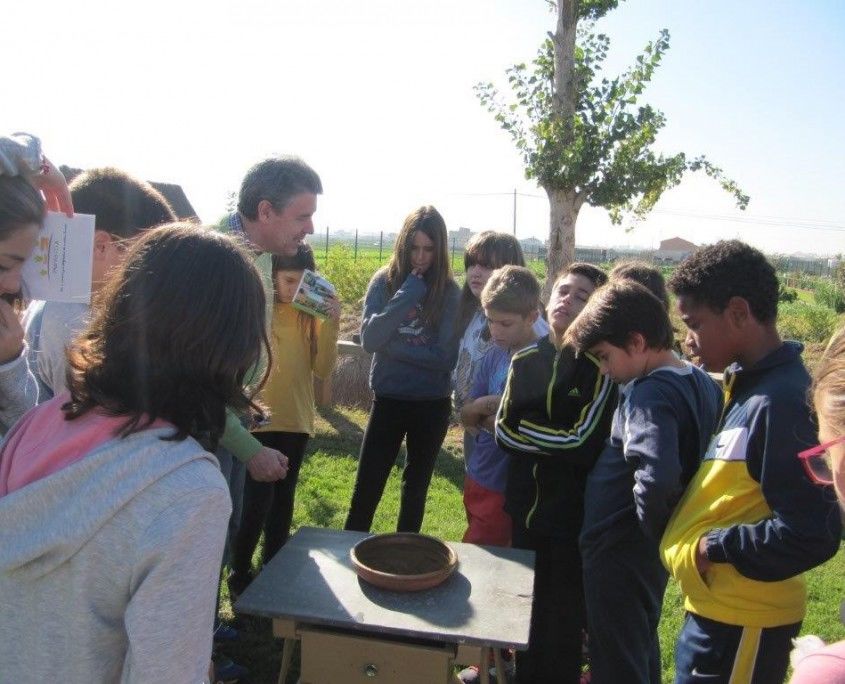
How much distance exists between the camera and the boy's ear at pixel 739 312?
1.90 m

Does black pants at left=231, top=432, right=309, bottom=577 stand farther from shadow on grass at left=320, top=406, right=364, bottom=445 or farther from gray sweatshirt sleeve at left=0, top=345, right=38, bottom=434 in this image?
shadow on grass at left=320, top=406, right=364, bottom=445

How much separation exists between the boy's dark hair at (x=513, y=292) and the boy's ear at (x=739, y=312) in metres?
0.99

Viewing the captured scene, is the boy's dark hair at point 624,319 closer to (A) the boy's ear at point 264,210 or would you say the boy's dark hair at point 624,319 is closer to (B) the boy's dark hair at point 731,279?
(B) the boy's dark hair at point 731,279

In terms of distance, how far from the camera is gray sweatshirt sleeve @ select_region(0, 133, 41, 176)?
1310 millimetres

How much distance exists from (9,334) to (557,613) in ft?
6.62

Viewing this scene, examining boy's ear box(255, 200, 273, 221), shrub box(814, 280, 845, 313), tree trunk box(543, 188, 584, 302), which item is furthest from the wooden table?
shrub box(814, 280, 845, 313)

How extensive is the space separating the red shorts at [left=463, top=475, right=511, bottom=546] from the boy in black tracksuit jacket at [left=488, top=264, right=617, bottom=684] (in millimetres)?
284

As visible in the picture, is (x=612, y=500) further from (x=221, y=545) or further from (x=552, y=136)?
(x=552, y=136)

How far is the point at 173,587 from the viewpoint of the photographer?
1066 mm

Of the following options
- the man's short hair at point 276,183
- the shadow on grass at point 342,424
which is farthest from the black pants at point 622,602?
the shadow on grass at point 342,424

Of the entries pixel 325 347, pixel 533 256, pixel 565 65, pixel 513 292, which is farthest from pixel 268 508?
pixel 533 256

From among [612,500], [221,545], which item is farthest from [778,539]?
[221,545]

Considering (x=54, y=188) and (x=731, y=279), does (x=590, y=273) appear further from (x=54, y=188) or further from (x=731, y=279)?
(x=54, y=188)

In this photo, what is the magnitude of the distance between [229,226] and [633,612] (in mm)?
1941
